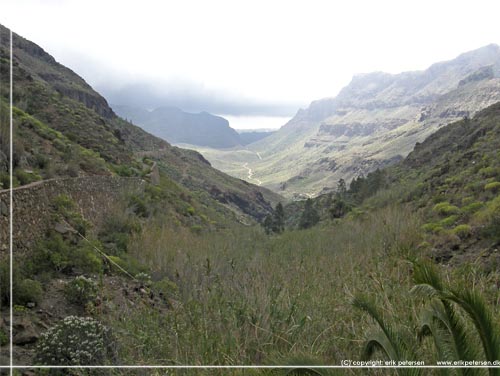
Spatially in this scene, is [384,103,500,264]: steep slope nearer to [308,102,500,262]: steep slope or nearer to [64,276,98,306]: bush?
[308,102,500,262]: steep slope

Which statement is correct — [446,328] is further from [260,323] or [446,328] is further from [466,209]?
[466,209]

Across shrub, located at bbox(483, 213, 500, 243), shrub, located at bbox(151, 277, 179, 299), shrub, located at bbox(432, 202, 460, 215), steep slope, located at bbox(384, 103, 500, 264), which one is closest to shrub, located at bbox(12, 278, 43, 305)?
shrub, located at bbox(151, 277, 179, 299)

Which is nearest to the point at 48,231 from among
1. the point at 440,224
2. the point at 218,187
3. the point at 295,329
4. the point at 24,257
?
the point at 24,257

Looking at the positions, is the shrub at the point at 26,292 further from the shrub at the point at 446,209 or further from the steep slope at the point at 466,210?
the shrub at the point at 446,209

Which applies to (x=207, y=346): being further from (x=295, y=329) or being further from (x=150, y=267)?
(x=150, y=267)

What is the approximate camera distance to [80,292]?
6844 mm

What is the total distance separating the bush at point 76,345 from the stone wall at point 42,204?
9.01ft

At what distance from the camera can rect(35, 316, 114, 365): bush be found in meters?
4.47

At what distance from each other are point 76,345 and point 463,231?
33.1ft

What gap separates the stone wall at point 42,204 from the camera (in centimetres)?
725

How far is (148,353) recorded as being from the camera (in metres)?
3.93

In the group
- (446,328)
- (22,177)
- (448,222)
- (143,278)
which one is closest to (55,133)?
(22,177)

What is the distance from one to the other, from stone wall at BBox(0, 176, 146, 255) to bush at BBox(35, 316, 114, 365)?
2.75m

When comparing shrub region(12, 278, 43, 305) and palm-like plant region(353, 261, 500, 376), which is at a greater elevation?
palm-like plant region(353, 261, 500, 376)
